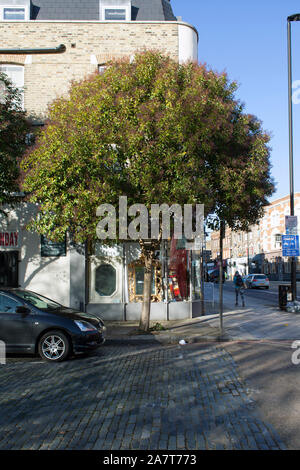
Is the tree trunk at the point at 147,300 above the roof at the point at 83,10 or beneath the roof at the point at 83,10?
beneath

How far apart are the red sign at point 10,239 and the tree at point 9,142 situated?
2055 mm

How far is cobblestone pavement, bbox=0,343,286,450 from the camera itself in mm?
4414

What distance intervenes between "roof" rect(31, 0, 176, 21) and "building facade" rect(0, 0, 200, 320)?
1.6 inches

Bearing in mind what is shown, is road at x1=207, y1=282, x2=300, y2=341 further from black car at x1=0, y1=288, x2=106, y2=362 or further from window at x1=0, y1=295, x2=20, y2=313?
window at x1=0, y1=295, x2=20, y2=313

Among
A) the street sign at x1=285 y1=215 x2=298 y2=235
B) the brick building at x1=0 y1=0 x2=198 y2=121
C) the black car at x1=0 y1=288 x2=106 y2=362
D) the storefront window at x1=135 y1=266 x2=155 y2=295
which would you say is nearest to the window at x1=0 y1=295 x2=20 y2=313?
the black car at x1=0 y1=288 x2=106 y2=362

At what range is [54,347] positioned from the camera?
8.77 metres

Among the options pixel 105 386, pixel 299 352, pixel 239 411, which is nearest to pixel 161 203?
pixel 299 352

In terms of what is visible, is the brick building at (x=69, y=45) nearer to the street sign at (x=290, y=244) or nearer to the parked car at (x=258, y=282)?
the street sign at (x=290, y=244)

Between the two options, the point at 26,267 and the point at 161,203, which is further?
the point at 26,267

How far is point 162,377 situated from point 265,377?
5.49 feet

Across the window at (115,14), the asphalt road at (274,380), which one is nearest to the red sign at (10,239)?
the asphalt road at (274,380)

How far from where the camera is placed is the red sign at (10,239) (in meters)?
15.7

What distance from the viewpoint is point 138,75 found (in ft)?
38.5
